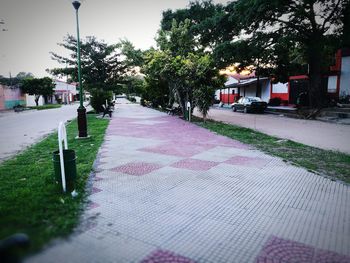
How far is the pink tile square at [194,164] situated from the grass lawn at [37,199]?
7.60 feet

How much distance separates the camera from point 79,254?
3.20 metres

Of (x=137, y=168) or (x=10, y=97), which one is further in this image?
(x=10, y=97)

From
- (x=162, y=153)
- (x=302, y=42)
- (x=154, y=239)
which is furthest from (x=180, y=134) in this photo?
(x=302, y=42)

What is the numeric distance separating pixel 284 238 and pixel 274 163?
4046mm

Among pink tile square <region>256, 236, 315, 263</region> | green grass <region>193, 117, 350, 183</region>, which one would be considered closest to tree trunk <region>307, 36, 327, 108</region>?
green grass <region>193, 117, 350, 183</region>

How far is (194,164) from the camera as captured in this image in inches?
288

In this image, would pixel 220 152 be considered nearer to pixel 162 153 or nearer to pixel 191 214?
pixel 162 153

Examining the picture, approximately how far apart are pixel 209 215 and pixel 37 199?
2.94 m

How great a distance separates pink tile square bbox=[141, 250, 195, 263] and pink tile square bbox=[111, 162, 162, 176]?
3.27 m

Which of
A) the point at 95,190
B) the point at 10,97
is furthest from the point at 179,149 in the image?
the point at 10,97

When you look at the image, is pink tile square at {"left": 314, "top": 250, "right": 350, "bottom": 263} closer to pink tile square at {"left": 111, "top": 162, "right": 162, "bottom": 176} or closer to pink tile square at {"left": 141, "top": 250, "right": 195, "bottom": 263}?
pink tile square at {"left": 141, "top": 250, "right": 195, "bottom": 263}

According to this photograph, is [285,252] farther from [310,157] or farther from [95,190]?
[310,157]

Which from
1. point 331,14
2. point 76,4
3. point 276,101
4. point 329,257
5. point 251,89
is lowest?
point 329,257

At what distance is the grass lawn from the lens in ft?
6.75
